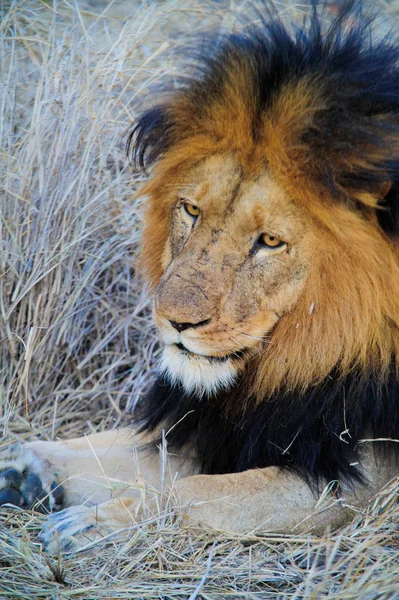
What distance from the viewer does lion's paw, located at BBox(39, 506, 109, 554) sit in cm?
238

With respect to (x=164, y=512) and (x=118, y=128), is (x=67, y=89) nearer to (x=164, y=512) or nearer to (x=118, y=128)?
(x=118, y=128)

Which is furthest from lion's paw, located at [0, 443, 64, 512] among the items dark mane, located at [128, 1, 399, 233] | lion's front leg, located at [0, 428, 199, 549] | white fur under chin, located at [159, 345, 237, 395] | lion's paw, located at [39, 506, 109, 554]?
dark mane, located at [128, 1, 399, 233]

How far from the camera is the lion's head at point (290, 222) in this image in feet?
7.72

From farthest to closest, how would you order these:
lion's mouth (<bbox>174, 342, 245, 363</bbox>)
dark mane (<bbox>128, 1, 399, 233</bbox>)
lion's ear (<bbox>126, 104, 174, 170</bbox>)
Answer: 1. lion's ear (<bbox>126, 104, 174, 170</bbox>)
2. lion's mouth (<bbox>174, 342, 245, 363</bbox>)
3. dark mane (<bbox>128, 1, 399, 233</bbox>)

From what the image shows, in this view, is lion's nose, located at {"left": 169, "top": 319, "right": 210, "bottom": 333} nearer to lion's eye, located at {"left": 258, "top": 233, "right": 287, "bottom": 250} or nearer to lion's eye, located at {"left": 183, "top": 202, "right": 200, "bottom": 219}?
lion's eye, located at {"left": 258, "top": 233, "right": 287, "bottom": 250}

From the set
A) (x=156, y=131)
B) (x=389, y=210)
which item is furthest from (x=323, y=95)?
(x=156, y=131)

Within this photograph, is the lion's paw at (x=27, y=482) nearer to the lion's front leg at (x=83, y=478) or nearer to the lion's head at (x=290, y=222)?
the lion's front leg at (x=83, y=478)

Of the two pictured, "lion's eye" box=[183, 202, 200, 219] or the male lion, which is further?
"lion's eye" box=[183, 202, 200, 219]

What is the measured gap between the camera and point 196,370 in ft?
8.07

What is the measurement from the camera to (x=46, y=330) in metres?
3.68

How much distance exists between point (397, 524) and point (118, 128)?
2.24 meters

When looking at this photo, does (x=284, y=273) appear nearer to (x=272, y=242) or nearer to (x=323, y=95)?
(x=272, y=242)

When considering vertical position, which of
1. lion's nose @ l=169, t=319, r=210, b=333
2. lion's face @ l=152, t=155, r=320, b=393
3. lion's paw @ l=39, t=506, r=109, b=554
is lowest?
lion's paw @ l=39, t=506, r=109, b=554

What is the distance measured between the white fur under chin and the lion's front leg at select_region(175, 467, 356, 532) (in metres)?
0.29
